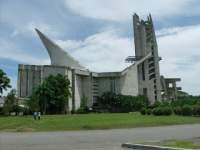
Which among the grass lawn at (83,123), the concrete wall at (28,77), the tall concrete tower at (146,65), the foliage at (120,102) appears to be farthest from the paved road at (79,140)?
the tall concrete tower at (146,65)

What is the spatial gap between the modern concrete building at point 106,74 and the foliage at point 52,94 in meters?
15.8

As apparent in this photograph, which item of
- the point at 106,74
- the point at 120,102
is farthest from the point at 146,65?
the point at 120,102

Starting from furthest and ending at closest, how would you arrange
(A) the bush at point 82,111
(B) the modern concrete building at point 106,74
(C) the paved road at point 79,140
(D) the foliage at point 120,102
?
(B) the modern concrete building at point 106,74, (D) the foliage at point 120,102, (A) the bush at point 82,111, (C) the paved road at point 79,140

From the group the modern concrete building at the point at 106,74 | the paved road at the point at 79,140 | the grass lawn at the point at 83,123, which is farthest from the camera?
the modern concrete building at the point at 106,74

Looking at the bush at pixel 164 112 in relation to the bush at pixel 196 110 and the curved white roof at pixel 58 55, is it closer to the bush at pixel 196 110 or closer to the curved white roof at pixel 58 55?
the bush at pixel 196 110

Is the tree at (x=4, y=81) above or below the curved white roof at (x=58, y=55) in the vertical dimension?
below

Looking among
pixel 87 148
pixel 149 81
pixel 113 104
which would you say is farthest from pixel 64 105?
pixel 87 148

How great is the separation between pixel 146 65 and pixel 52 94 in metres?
56.5

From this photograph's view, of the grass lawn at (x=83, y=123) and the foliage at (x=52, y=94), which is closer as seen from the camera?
the grass lawn at (x=83, y=123)

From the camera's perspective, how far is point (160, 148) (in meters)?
14.5

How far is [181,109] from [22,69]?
285 feet

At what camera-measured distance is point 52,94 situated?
366ft

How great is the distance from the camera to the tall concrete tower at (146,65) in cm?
15738

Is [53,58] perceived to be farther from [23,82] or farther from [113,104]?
[113,104]
